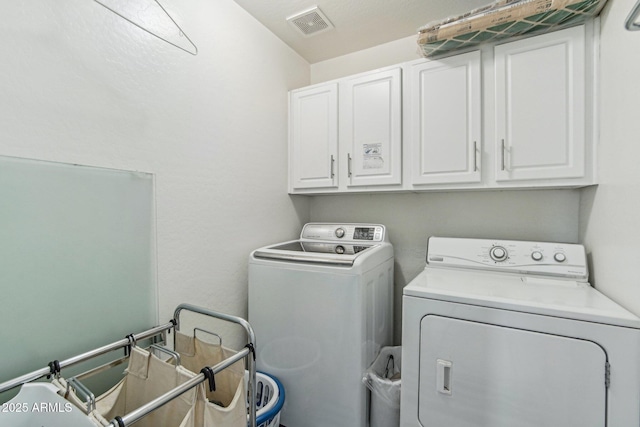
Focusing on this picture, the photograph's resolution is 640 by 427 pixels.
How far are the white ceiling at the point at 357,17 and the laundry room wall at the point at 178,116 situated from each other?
0.37 feet

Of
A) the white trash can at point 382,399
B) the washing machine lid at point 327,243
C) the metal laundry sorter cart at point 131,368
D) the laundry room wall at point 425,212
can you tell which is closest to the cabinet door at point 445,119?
the laundry room wall at point 425,212

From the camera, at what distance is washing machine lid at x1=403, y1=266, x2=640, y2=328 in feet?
3.44

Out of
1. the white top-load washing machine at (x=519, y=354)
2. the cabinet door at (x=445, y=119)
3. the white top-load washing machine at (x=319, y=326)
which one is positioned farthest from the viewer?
the cabinet door at (x=445, y=119)

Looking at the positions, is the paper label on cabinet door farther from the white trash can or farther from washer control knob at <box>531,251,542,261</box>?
the white trash can

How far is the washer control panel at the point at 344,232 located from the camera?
207 centimetres

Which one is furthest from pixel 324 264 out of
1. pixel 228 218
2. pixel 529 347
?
pixel 529 347

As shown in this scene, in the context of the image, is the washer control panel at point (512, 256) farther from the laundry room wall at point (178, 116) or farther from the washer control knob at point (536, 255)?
the laundry room wall at point (178, 116)

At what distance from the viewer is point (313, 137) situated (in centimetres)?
216

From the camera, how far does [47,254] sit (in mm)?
1037

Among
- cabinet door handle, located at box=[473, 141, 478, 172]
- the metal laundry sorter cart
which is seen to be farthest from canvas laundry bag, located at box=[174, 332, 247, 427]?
cabinet door handle, located at box=[473, 141, 478, 172]

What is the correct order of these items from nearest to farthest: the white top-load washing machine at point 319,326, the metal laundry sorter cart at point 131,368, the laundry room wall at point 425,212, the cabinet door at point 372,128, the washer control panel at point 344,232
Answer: the metal laundry sorter cart at point 131,368, the white top-load washing machine at point 319,326, the laundry room wall at point 425,212, the cabinet door at point 372,128, the washer control panel at point 344,232

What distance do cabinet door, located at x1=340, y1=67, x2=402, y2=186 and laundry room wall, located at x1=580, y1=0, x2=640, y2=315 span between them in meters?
0.95

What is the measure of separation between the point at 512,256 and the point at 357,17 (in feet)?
5.78

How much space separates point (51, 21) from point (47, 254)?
0.82 m
